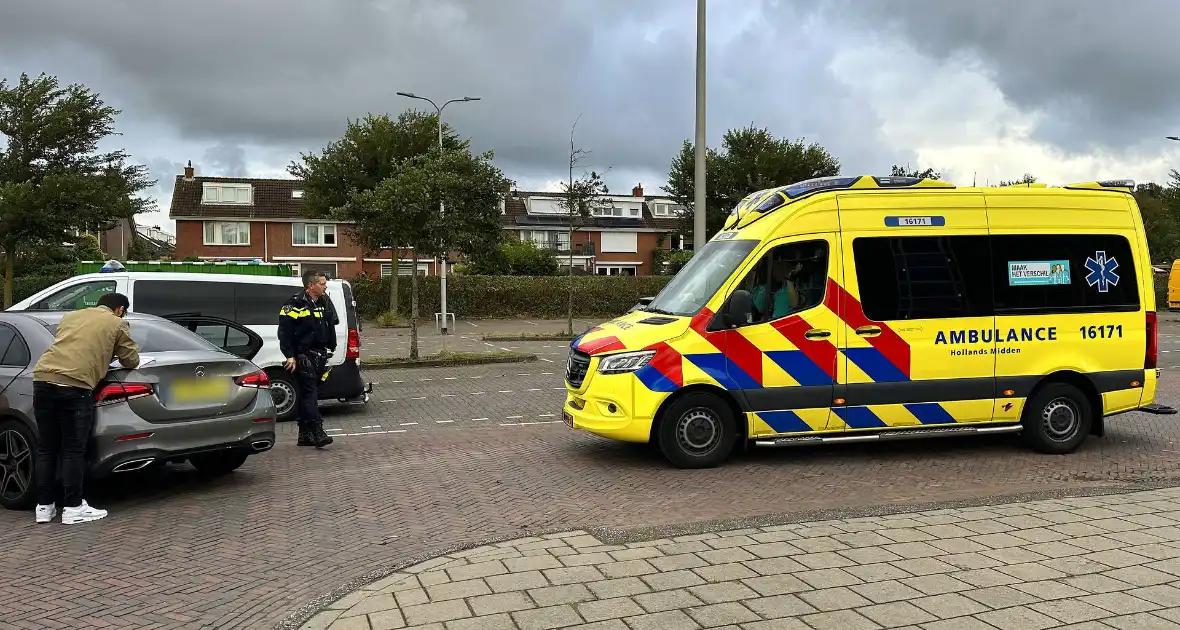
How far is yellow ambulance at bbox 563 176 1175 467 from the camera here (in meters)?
7.25

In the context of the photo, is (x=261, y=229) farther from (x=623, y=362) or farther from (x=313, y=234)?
(x=623, y=362)

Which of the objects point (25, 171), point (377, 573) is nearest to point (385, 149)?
point (25, 171)

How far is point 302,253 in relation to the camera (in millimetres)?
54812

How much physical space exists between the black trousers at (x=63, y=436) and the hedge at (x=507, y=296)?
97.9ft

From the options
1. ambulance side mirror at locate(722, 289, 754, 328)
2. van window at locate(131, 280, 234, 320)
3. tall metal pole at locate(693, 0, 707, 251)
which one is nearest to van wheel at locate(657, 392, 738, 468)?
ambulance side mirror at locate(722, 289, 754, 328)

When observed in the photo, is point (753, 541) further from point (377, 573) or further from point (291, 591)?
point (291, 591)

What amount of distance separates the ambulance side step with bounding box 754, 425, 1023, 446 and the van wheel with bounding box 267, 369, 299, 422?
601 cm

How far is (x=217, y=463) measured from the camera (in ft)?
24.0

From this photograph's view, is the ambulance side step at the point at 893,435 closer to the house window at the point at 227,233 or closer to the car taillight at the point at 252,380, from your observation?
the car taillight at the point at 252,380

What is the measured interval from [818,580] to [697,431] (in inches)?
116

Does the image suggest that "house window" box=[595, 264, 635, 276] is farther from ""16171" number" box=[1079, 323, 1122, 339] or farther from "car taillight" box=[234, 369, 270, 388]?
"car taillight" box=[234, 369, 270, 388]

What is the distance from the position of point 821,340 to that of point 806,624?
A: 3.90 meters

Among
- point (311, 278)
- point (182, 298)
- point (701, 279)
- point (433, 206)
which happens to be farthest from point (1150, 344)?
point (433, 206)

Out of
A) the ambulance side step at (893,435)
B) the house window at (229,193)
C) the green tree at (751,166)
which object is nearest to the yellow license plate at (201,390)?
the ambulance side step at (893,435)
